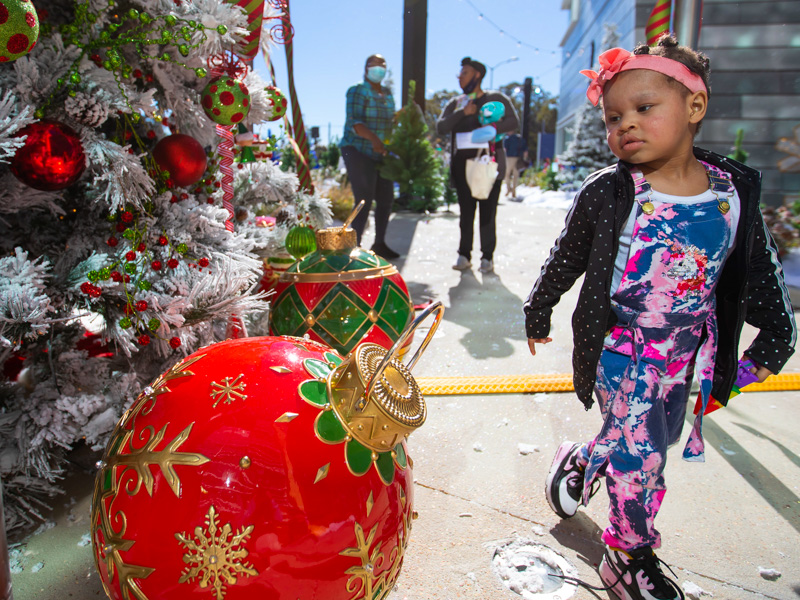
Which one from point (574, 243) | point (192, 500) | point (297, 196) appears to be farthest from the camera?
point (297, 196)

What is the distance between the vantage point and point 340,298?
2438 millimetres

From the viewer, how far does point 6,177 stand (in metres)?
1.83

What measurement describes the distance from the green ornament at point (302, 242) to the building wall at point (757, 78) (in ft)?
47.7

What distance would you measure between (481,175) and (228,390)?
16.0 feet

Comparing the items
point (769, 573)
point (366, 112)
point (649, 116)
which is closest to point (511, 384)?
point (769, 573)

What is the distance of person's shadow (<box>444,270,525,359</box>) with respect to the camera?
422cm

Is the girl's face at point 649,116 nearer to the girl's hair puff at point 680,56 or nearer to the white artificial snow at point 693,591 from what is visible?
the girl's hair puff at point 680,56

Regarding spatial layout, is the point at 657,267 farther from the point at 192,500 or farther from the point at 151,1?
the point at 151,1

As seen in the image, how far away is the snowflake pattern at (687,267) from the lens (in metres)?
1.81

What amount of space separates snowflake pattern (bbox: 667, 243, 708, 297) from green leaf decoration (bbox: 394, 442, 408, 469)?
1.04 m

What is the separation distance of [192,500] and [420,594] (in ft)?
3.09

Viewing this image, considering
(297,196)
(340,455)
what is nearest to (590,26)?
(297,196)

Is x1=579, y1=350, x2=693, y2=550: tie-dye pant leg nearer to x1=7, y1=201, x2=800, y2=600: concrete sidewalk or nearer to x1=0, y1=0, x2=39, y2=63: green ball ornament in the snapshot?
x1=7, y1=201, x2=800, y2=600: concrete sidewalk

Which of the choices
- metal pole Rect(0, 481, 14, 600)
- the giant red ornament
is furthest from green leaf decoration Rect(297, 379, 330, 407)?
metal pole Rect(0, 481, 14, 600)
